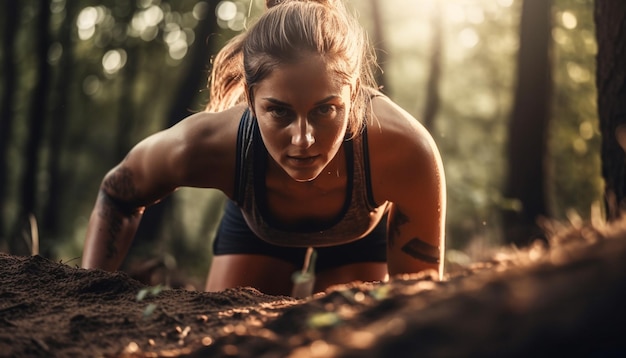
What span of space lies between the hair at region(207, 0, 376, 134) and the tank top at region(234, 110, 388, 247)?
7.9 inches

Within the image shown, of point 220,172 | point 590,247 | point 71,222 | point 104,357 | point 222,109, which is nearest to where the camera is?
point 590,247

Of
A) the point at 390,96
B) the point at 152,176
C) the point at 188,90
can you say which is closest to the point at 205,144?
the point at 152,176

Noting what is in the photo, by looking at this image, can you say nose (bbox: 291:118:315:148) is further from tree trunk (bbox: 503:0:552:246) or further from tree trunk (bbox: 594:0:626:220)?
tree trunk (bbox: 503:0:552:246)

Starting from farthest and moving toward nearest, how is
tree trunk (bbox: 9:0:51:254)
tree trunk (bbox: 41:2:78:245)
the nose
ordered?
1. tree trunk (bbox: 41:2:78:245)
2. tree trunk (bbox: 9:0:51:254)
3. the nose

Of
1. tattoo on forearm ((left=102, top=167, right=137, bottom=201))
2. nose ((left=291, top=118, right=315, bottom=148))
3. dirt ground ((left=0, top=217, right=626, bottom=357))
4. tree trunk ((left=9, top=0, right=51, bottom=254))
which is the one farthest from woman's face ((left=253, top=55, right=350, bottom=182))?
tree trunk ((left=9, top=0, right=51, bottom=254))

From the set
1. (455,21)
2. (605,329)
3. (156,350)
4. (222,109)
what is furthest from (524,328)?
(455,21)

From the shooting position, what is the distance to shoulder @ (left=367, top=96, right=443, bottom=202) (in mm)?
4137

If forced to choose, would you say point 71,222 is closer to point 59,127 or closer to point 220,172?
point 59,127

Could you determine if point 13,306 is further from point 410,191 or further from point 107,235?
point 410,191

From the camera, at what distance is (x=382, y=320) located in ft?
6.68

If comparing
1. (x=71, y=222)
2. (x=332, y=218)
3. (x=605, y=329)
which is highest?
(x=605, y=329)

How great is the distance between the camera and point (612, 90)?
445 centimetres

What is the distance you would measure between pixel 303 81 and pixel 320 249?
1.87 meters

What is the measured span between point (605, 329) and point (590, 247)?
315 millimetres
